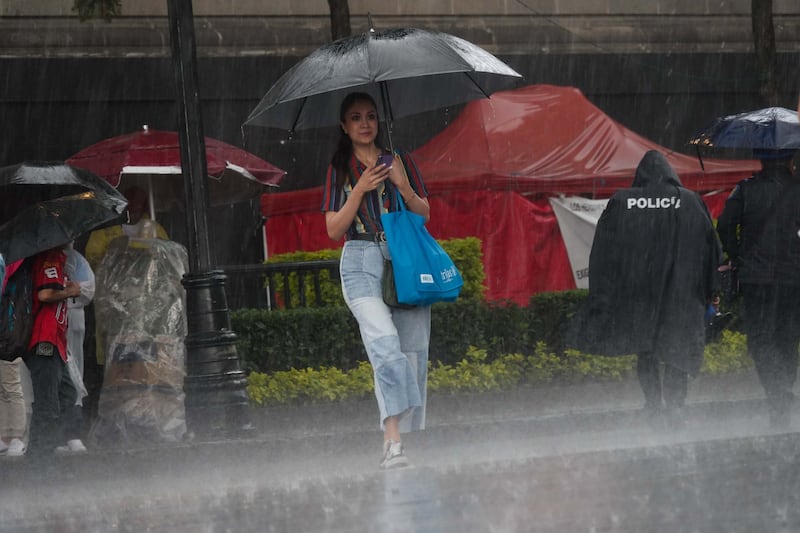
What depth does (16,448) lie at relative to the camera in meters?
9.80

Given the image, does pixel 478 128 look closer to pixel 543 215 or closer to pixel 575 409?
pixel 543 215

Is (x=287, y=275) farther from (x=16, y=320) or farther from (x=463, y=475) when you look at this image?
(x=463, y=475)

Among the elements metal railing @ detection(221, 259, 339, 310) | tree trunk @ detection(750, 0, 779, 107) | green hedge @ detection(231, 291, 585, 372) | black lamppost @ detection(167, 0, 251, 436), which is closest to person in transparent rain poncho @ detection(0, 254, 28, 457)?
black lamppost @ detection(167, 0, 251, 436)

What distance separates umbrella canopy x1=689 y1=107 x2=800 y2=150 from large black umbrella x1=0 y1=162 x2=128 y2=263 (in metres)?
4.21

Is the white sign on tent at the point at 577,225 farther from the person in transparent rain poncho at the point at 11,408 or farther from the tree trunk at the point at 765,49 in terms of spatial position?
the person in transparent rain poncho at the point at 11,408

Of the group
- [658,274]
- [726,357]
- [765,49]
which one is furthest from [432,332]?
[765,49]

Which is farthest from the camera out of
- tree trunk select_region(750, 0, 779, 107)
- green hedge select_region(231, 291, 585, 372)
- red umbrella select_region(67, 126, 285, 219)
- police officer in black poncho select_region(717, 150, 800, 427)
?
tree trunk select_region(750, 0, 779, 107)

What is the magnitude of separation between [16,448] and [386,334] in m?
3.53

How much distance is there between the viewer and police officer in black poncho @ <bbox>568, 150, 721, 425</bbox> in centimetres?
911

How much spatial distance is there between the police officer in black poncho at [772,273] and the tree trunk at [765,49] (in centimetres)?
725

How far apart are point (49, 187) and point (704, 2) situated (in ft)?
45.2

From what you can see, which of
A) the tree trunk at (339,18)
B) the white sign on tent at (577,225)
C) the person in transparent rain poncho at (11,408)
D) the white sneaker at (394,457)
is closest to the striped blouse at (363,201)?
the white sneaker at (394,457)

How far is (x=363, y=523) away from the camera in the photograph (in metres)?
5.95

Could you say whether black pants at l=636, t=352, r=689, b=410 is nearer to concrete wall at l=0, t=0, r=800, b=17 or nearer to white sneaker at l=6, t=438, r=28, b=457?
white sneaker at l=6, t=438, r=28, b=457
